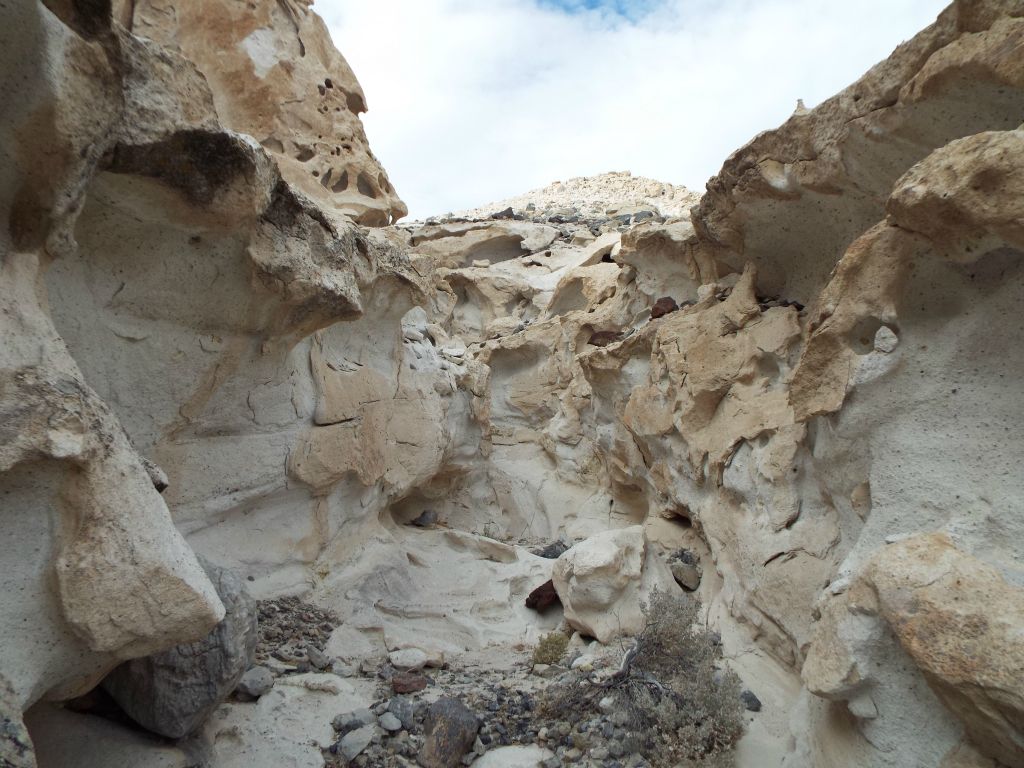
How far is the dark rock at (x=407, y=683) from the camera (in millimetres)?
3473

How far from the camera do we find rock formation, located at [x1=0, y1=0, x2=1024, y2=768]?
→ 6.62 feet

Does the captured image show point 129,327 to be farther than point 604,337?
No

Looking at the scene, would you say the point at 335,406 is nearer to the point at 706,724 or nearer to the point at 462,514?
the point at 462,514

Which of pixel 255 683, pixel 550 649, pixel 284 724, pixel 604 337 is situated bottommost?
pixel 284 724

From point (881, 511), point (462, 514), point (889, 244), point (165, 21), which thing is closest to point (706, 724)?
point (881, 511)

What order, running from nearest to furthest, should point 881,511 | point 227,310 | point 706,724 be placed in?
point 881,511
point 706,724
point 227,310

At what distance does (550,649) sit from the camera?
3.98 m

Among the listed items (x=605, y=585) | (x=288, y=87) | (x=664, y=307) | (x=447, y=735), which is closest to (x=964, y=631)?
(x=447, y=735)

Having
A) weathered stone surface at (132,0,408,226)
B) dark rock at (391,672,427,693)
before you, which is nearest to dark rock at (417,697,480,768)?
dark rock at (391,672,427,693)

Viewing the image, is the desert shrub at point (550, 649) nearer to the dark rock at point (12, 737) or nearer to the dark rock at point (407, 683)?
the dark rock at point (407, 683)

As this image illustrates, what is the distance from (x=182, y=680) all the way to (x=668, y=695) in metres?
2.14

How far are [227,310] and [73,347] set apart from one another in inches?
31.0

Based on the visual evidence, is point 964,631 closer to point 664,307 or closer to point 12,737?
point 12,737

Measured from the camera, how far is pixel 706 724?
9.29ft
